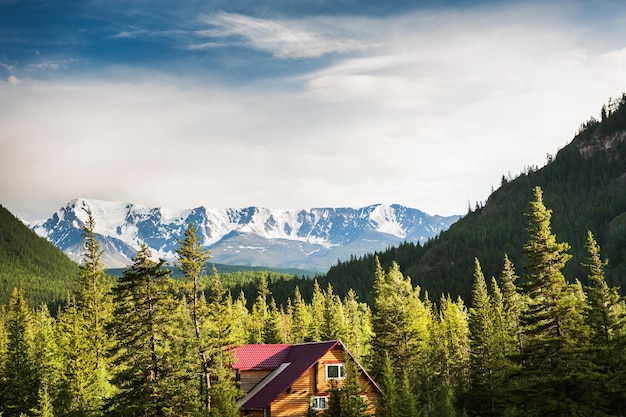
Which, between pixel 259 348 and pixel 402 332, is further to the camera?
pixel 402 332

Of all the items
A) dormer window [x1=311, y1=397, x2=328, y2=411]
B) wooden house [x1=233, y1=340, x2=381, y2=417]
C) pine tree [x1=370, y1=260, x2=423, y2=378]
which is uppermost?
pine tree [x1=370, y1=260, x2=423, y2=378]

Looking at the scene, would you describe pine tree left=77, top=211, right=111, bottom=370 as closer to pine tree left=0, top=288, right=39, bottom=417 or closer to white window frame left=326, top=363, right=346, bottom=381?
pine tree left=0, top=288, right=39, bottom=417

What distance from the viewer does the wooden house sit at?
54.4 m

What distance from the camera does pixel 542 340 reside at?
1699 inches

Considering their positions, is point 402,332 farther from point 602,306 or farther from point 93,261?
point 93,261

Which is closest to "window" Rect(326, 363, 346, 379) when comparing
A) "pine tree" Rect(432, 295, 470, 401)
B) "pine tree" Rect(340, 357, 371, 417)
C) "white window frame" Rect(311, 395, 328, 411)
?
"white window frame" Rect(311, 395, 328, 411)

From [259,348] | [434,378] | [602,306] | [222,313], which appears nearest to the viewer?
[602,306]

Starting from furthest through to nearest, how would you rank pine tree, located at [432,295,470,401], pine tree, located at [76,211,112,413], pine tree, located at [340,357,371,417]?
pine tree, located at [432,295,470,401]
pine tree, located at [76,211,112,413]
pine tree, located at [340,357,371,417]

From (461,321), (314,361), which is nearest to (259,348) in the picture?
(314,361)

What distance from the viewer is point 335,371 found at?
57.6 m

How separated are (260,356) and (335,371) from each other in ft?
26.8

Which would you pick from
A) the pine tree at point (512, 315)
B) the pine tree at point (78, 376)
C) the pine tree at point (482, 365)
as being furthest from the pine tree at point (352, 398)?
the pine tree at point (512, 315)

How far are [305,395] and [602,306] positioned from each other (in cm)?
2560

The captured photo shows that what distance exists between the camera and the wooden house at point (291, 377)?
54.4 meters
